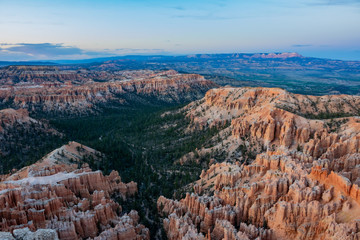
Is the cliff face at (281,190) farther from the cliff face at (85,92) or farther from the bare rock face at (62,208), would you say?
the cliff face at (85,92)

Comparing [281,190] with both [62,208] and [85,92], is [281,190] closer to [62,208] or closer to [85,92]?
[62,208]

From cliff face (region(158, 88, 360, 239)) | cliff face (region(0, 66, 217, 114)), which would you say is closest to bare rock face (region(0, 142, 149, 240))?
cliff face (region(158, 88, 360, 239))

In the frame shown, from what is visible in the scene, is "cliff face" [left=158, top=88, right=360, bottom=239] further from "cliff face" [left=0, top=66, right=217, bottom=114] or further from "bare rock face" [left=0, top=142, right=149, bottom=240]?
"cliff face" [left=0, top=66, right=217, bottom=114]

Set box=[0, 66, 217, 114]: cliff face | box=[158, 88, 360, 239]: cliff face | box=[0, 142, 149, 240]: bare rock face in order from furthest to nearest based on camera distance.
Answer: box=[0, 66, 217, 114]: cliff face < box=[158, 88, 360, 239]: cliff face < box=[0, 142, 149, 240]: bare rock face

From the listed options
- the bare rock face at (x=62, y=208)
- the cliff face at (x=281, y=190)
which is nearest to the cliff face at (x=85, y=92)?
the bare rock face at (x=62, y=208)

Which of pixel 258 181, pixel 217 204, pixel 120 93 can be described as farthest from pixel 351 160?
pixel 120 93
